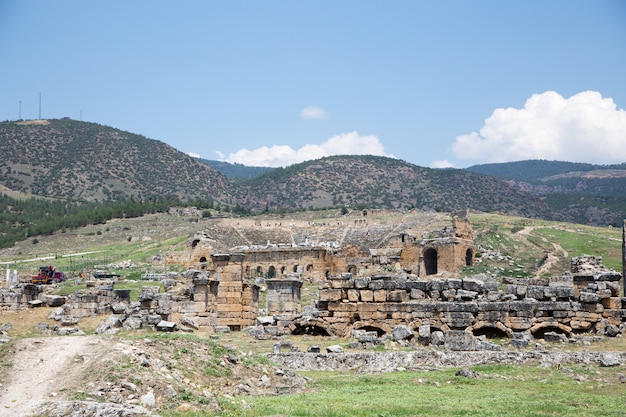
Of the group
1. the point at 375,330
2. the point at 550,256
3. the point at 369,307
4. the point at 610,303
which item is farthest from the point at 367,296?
the point at 550,256

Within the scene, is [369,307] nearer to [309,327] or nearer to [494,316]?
[309,327]

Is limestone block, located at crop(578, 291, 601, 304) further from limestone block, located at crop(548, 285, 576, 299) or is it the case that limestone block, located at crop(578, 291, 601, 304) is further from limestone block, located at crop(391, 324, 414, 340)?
limestone block, located at crop(391, 324, 414, 340)

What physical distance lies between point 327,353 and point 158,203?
86.1 metres

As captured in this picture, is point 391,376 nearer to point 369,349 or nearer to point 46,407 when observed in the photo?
point 369,349

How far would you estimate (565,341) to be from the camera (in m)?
18.9

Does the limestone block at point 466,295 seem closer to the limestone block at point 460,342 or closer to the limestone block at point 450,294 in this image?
the limestone block at point 450,294

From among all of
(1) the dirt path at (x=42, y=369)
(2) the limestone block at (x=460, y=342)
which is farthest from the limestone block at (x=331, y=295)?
(1) the dirt path at (x=42, y=369)

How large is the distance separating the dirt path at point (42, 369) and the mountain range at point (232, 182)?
113 meters

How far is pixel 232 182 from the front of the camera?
157m

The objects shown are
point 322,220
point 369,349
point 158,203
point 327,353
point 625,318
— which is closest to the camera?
point 327,353

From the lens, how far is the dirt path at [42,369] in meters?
11.4

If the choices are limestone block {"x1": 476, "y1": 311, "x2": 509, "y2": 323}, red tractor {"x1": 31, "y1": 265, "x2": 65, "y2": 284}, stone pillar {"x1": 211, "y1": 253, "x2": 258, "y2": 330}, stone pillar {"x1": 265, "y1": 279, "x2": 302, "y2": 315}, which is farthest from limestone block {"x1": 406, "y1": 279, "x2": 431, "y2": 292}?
red tractor {"x1": 31, "y1": 265, "x2": 65, "y2": 284}

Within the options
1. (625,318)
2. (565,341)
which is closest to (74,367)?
(565,341)

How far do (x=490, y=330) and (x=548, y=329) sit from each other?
1414 millimetres
